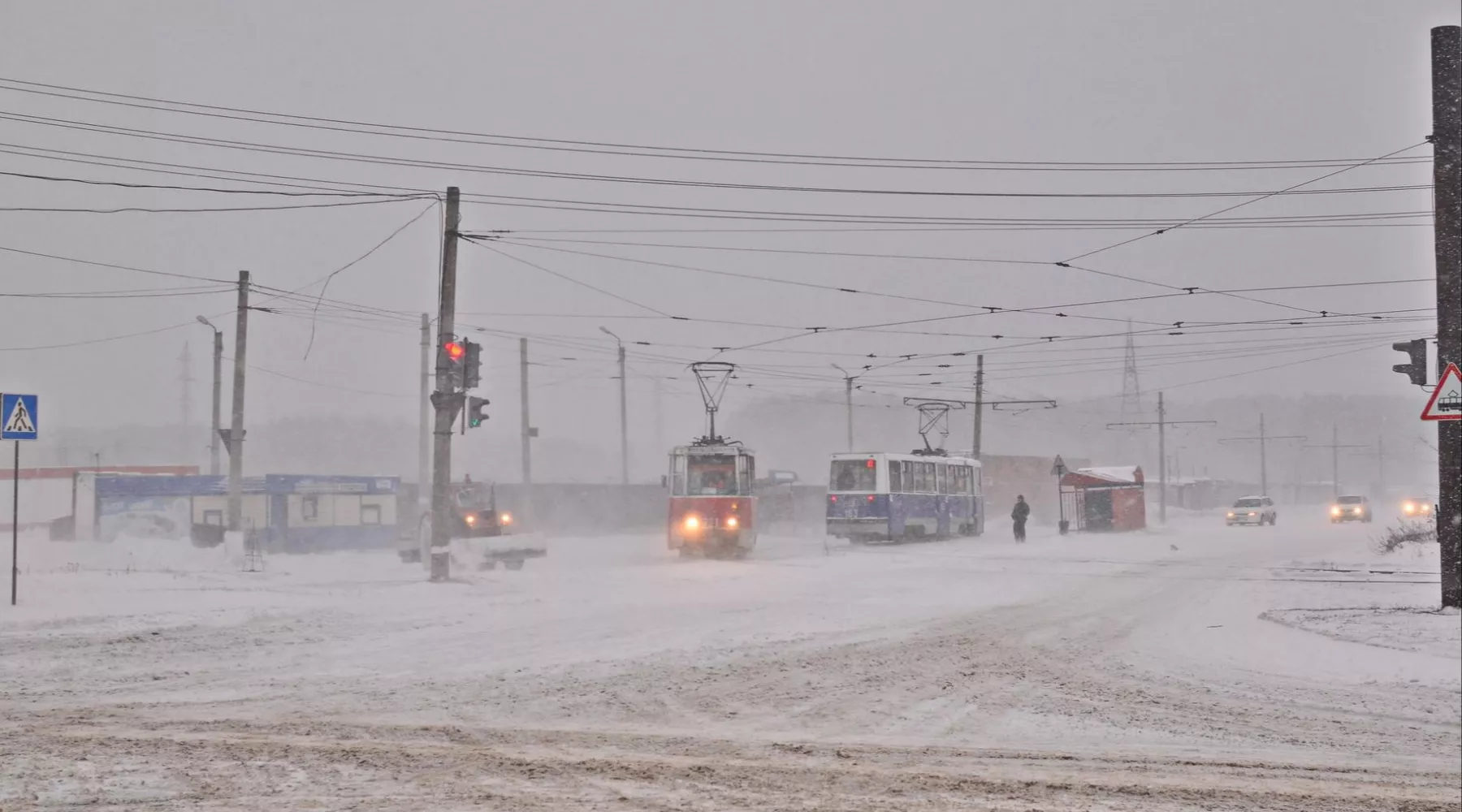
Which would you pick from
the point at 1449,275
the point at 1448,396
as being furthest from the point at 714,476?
the point at 1448,396

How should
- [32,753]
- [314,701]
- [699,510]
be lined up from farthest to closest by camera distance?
[699,510] → [314,701] → [32,753]

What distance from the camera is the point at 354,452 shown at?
375ft

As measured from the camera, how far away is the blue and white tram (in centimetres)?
3878

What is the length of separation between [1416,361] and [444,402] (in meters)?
14.5

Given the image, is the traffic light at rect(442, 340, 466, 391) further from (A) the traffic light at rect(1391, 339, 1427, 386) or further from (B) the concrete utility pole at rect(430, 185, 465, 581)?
(A) the traffic light at rect(1391, 339, 1427, 386)

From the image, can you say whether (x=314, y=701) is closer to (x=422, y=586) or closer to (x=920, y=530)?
(x=422, y=586)

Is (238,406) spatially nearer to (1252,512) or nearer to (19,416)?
Answer: (19,416)

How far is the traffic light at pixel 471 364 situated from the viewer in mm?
20906

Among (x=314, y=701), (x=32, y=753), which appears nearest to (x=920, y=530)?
(x=314, y=701)

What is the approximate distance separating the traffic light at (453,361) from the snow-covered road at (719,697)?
3473mm

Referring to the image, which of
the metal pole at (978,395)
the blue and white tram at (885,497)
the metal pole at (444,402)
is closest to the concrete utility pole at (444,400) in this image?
the metal pole at (444,402)

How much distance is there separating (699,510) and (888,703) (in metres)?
21.3

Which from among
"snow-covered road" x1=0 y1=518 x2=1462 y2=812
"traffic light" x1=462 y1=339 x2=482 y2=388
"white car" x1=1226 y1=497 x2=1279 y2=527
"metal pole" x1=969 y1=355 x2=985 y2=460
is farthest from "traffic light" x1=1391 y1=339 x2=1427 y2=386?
"white car" x1=1226 y1=497 x2=1279 y2=527

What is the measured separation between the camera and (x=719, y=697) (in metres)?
10.4
